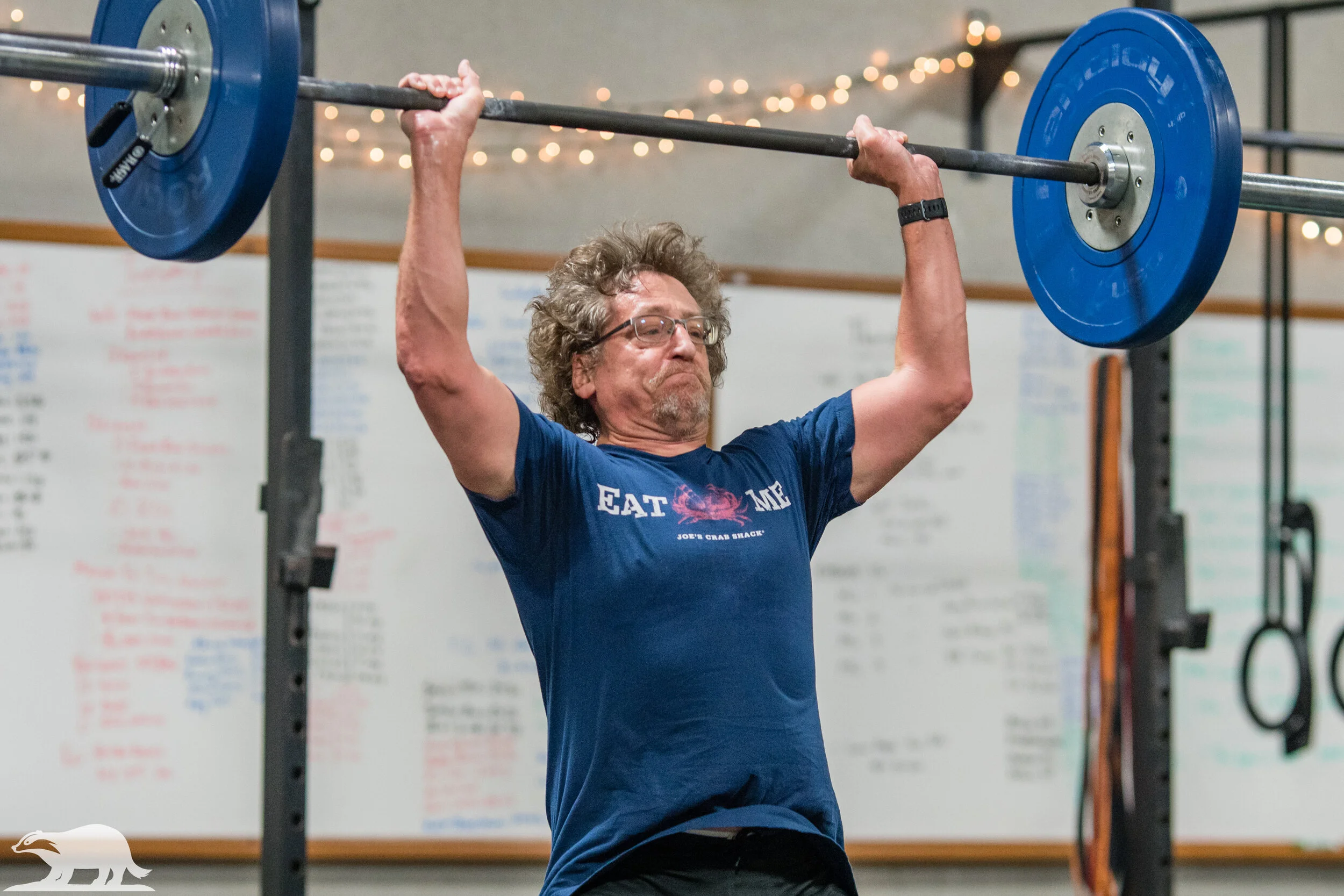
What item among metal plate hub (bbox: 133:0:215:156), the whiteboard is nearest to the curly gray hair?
metal plate hub (bbox: 133:0:215:156)

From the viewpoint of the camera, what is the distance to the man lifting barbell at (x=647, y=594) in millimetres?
1599

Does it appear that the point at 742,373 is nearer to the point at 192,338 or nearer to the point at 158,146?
the point at 192,338

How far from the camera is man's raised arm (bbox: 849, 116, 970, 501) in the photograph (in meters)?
1.94

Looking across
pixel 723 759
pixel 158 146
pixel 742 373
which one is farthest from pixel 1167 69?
pixel 742 373

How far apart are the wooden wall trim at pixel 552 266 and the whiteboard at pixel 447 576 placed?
0.09ft

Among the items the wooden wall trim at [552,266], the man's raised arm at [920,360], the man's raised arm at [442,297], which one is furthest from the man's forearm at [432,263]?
the wooden wall trim at [552,266]

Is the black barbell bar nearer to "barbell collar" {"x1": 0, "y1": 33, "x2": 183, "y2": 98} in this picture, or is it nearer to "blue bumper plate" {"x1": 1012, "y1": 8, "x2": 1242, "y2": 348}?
"barbell collar" {"x1": 0, "y1": 33, "x2": 183, "y2": 98}

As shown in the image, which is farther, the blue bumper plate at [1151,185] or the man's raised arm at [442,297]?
the blue bumper plate at [1151,185]

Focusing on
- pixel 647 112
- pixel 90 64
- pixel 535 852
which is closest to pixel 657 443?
pixel 90 64

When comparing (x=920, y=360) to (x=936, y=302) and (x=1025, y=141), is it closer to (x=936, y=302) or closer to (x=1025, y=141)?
(x=936, y=302)

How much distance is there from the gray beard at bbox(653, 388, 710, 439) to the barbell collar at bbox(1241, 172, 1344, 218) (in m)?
0.81

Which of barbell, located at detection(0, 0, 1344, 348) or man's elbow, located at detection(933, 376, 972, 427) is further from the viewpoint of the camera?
man's elbow, located at detection(933, 376, 972, 427)

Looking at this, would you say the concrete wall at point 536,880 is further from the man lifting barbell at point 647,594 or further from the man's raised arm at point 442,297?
the man's raised arm at point 442,297

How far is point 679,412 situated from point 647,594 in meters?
0.32
